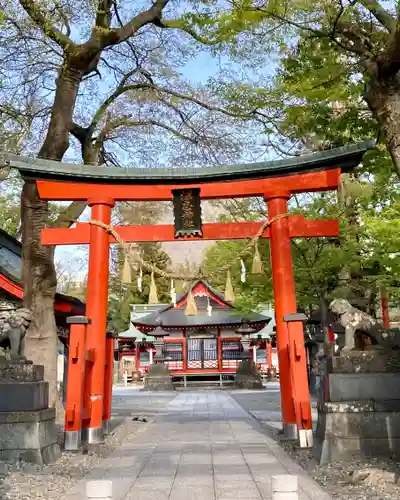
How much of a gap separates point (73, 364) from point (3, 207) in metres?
18.2

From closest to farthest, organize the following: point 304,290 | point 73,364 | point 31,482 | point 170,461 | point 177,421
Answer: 1. point 31,482
2. point 170,461
3. point 73,364
4. point 177,421
5. point 304,290

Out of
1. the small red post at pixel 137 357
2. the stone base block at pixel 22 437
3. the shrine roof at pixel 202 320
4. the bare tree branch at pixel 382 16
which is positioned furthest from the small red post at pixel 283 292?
the small red post at pixel 137 357

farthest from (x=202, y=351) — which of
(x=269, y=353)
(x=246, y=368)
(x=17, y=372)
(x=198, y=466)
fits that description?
(x=198, y=466)

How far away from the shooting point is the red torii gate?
29.5ft

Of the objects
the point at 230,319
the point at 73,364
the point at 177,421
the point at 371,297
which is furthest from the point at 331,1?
the point at 230,319

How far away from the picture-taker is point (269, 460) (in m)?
7.04

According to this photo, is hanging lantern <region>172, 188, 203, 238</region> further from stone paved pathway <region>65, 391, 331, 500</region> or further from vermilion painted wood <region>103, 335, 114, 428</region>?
stone paved pathway <region>65, 391, 331, 500</region>

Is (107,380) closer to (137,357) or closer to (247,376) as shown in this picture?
(247,376)

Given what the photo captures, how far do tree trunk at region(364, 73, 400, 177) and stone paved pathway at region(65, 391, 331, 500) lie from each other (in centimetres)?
399

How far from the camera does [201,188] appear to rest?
400 inches

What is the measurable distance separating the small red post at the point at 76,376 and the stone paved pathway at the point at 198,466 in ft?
2.86

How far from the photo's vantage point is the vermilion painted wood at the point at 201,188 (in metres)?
9.72

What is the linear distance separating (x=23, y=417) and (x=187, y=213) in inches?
186

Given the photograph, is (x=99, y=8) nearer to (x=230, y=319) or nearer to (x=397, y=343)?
(x=397, y=343)
